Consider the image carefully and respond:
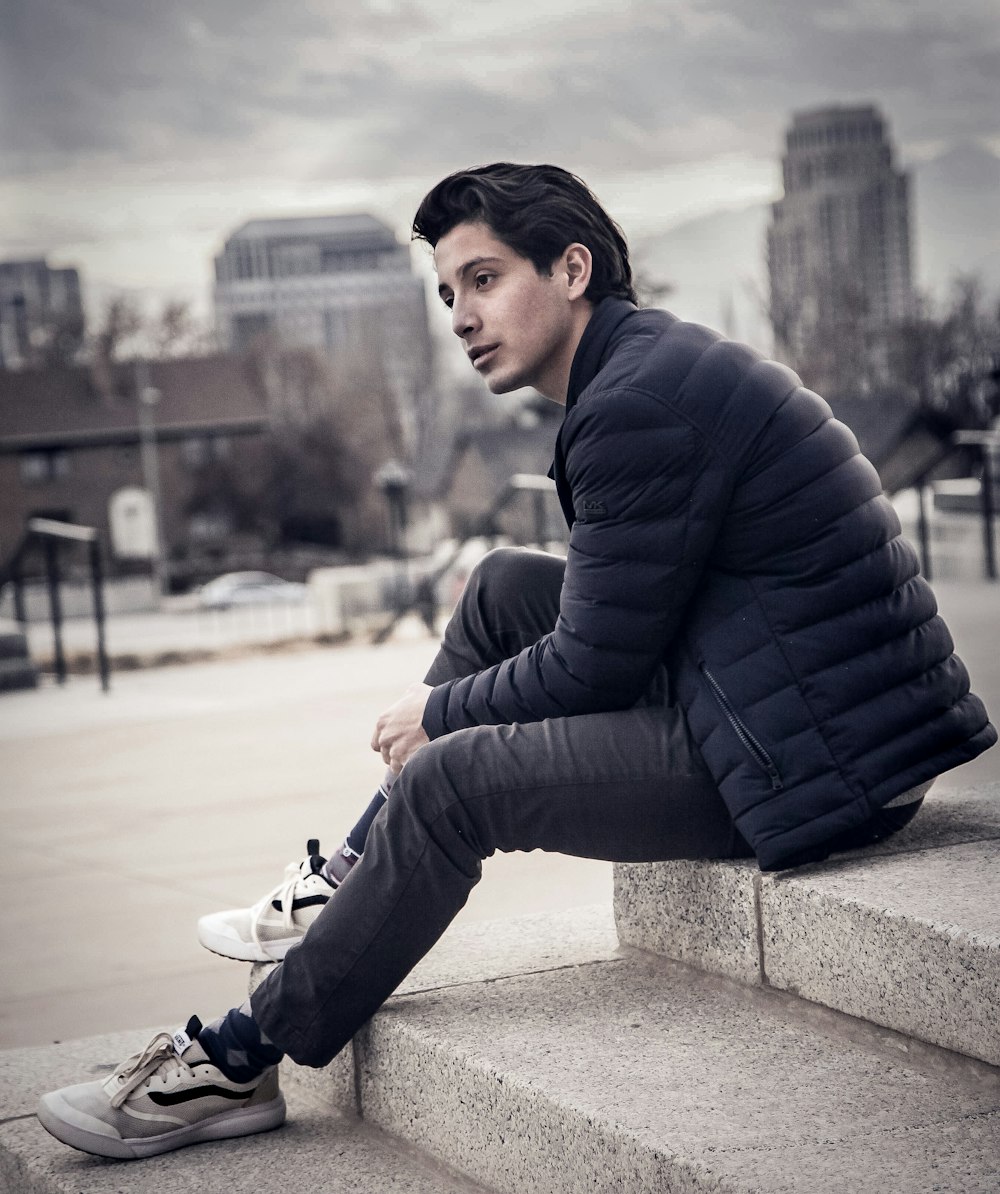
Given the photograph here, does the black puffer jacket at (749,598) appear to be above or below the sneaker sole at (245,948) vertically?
above

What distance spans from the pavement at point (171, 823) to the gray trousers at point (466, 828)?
3.23 feet

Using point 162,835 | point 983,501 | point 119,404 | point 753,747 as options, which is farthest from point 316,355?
point 753,747

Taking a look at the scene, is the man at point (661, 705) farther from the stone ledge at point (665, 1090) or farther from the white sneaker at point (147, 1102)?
the stone ledge at point (665, 1090)

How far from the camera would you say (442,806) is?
5.98ft

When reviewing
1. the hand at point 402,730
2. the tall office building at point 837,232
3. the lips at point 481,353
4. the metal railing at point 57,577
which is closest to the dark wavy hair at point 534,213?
the lips at point 481,353

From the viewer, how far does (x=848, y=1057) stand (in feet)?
5.60

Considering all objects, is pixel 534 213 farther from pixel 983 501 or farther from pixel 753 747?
pixel 983 501

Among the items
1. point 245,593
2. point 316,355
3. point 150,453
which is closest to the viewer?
point 245,593

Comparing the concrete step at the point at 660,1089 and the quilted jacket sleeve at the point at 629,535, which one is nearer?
the concrete step at the point at 660,1089

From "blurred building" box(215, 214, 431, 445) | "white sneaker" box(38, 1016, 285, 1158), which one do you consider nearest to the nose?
"white sneaker" box(38, 1016, 285, 1158)

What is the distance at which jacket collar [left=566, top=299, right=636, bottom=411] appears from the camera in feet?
6.48

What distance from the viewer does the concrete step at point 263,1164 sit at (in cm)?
186

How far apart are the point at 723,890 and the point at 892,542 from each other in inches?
19.2

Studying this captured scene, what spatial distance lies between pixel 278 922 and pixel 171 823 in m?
2.64
